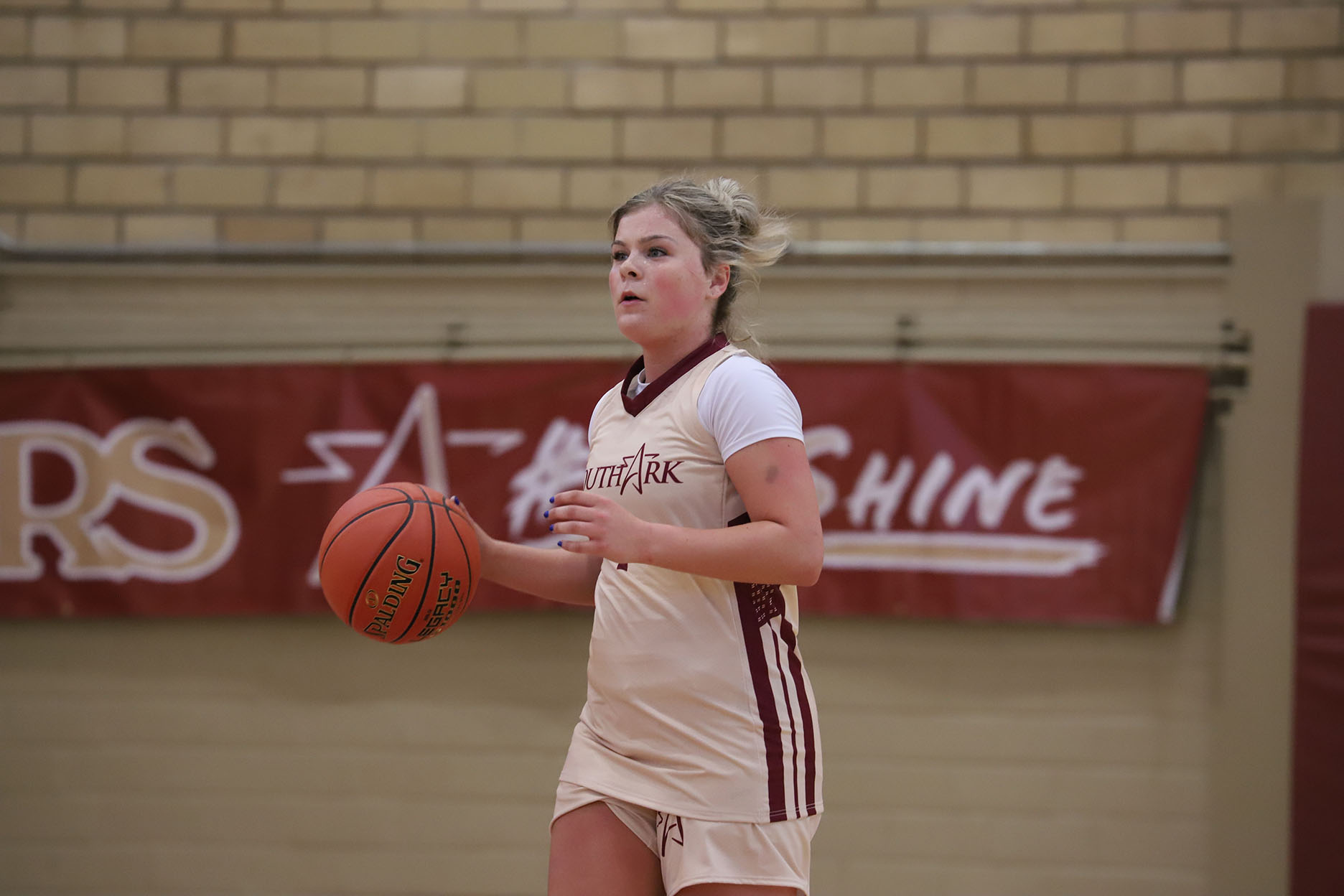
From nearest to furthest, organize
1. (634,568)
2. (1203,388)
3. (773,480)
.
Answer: (773,480) → (634,568) → (1203,388)

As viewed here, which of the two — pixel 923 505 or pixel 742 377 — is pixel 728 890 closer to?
pixel 742 377

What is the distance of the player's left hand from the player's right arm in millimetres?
444

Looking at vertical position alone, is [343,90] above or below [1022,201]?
above

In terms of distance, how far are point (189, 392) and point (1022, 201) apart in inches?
132

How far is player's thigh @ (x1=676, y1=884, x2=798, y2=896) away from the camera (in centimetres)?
178

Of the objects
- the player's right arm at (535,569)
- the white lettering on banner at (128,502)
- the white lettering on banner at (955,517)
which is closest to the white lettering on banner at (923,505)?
the white lettering on banner at (955,517)

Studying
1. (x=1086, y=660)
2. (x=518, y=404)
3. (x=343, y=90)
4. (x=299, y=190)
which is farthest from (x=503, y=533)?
(x=1086, y=660)

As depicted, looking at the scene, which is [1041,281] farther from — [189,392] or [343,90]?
[189,392]

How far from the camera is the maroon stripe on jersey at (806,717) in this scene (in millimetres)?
1909

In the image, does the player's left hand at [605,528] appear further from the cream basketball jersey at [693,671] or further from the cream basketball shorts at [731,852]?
the cream basketball shorts at [731,852]

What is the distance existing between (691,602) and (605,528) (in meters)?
0.26

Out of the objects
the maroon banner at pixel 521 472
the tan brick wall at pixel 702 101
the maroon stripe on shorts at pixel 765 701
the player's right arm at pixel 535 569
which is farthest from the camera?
the tan brick wall at pixel 702 101

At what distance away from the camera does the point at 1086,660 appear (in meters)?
4.12

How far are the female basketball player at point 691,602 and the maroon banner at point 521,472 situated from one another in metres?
2.18
